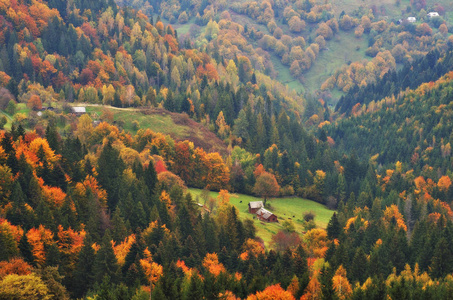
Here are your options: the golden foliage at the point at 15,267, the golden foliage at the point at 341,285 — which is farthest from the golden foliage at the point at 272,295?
Result: the golden foliage at the point at 15,267

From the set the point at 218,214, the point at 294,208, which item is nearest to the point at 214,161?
the point at 294,208

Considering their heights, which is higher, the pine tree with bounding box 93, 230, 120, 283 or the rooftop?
the pine tree with bounding box 93, 230, 120, 283

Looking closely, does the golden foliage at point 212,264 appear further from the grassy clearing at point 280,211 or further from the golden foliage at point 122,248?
the grassy clearing at point 280,211

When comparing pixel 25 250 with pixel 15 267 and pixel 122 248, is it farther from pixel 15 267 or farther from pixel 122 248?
pixel 122 248

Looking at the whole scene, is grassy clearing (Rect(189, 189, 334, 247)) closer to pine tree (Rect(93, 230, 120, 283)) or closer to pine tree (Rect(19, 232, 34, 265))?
pine tree (Rect(93, 230, 120, 283))

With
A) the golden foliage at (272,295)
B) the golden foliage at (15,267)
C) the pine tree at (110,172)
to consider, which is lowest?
the pine tree at (110,172)

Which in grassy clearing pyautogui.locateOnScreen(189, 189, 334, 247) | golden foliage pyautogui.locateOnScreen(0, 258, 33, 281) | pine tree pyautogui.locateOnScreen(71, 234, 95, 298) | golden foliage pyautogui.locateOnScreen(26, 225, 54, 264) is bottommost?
grassy clearing pyautogui.locateOnScreen(189, 189, 334, 247)

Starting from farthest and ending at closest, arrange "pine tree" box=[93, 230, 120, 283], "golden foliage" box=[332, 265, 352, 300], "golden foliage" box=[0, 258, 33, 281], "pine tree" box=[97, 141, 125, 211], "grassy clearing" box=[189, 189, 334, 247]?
"grassy clearing" box=[189, 189, 334, 247] < "pine tree" box=[97, 141, 125, 211] < "pine tree" box=[93, 230, 120, 283] < "golden foliage" box=[332, 265, 352, 300] < "golden foliage" box=[0, 258, 33, 281]

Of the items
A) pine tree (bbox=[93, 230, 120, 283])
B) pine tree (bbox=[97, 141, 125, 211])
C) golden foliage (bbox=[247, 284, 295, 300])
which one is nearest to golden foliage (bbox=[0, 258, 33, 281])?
pine tree (bbox=[93, 230, 120, 283])
